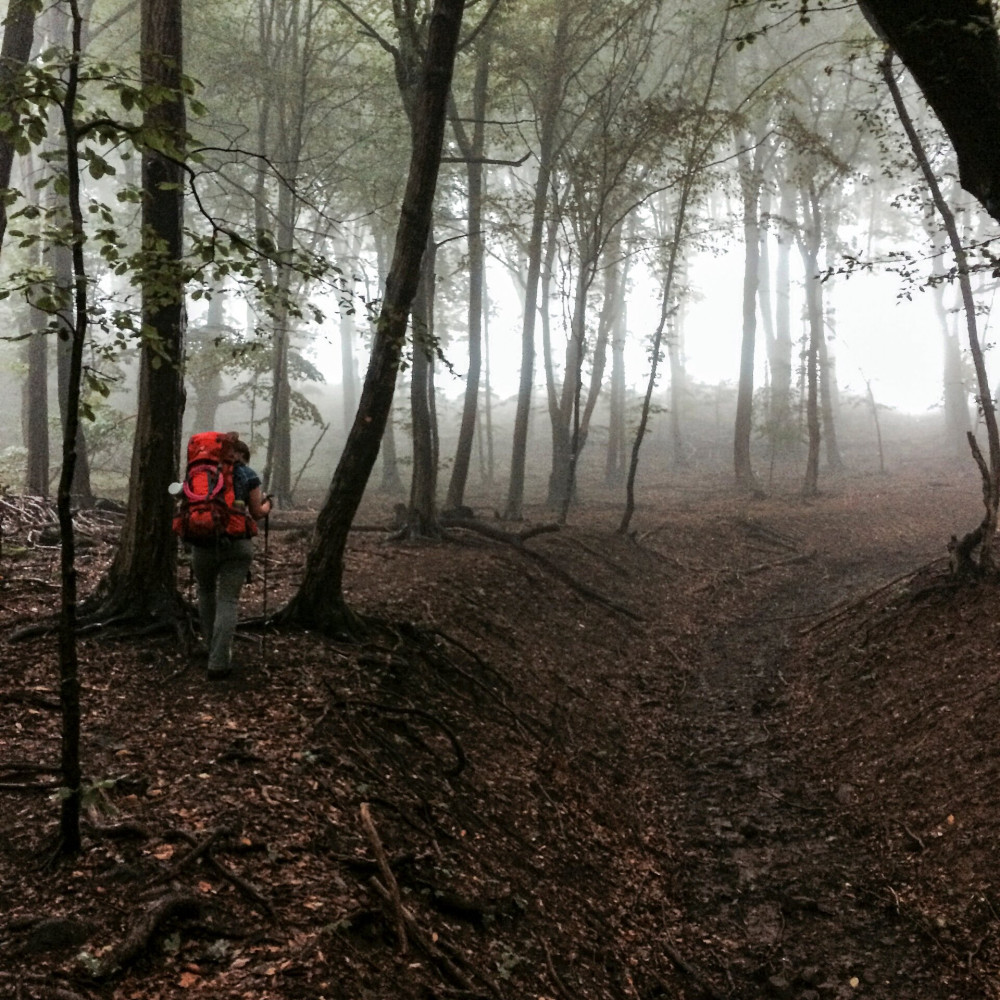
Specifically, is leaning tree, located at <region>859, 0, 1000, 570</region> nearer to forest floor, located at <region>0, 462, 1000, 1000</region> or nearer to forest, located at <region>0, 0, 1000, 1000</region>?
forest, located at <region>0, 0, 1000, 1000</region>

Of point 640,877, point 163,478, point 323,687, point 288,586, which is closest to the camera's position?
point 640,877

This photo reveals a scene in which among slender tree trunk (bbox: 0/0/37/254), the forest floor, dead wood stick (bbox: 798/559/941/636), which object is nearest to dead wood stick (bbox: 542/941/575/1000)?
the forest floor

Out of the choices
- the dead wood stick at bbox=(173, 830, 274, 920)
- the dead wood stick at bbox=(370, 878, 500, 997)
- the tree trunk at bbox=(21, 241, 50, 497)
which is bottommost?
the dead wood stick at bbox=(370, 878, 500, 997)

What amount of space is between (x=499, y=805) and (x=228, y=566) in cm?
269

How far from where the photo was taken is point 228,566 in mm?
6426

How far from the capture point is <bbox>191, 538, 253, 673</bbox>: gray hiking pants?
6.36 m

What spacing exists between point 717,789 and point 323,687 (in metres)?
3.61

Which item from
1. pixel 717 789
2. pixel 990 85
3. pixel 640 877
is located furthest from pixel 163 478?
pixel 990 85

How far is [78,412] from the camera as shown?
3838 millimetres

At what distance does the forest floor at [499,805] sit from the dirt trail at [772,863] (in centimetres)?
3

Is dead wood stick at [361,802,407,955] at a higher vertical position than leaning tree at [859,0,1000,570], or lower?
lower

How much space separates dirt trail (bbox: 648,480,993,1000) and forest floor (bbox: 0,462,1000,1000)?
0.03 metres

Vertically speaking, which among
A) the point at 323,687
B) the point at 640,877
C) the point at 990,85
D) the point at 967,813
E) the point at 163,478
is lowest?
the point at 640,877

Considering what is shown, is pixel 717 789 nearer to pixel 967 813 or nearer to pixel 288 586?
pixel 967 813
